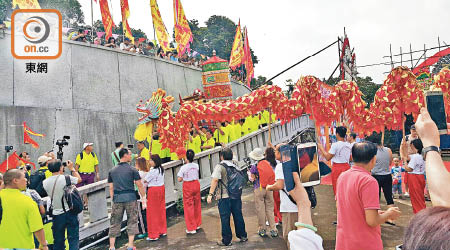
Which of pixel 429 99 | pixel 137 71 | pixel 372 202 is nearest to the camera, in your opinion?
pixel 372 202

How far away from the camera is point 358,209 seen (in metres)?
2.86

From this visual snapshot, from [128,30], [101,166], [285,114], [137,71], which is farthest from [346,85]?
[128,30]

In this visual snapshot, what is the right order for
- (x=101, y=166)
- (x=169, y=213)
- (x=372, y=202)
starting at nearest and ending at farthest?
1. (x=372, y=202)
2. (x=169, y=213)
3. (x=101, y=166)

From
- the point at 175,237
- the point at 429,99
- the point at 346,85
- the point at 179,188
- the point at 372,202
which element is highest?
the point at 346,85

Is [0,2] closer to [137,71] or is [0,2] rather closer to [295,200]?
[137,71]

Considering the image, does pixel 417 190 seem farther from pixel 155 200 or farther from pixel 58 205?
pixel 58 205

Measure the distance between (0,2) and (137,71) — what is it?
20.4 meters

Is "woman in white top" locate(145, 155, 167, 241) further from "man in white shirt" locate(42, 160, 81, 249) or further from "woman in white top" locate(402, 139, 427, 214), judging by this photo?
"woman in white top" locate(402, 139, 427, 214)

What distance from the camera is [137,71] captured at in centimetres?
1509

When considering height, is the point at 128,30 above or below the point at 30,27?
above

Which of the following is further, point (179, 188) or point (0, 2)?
point (0, 2)

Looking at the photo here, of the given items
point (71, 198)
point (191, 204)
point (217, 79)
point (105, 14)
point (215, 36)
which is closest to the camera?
point (71, 198)

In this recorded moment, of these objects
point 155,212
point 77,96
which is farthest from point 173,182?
point 77,96

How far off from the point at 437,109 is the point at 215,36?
49.2 meters
